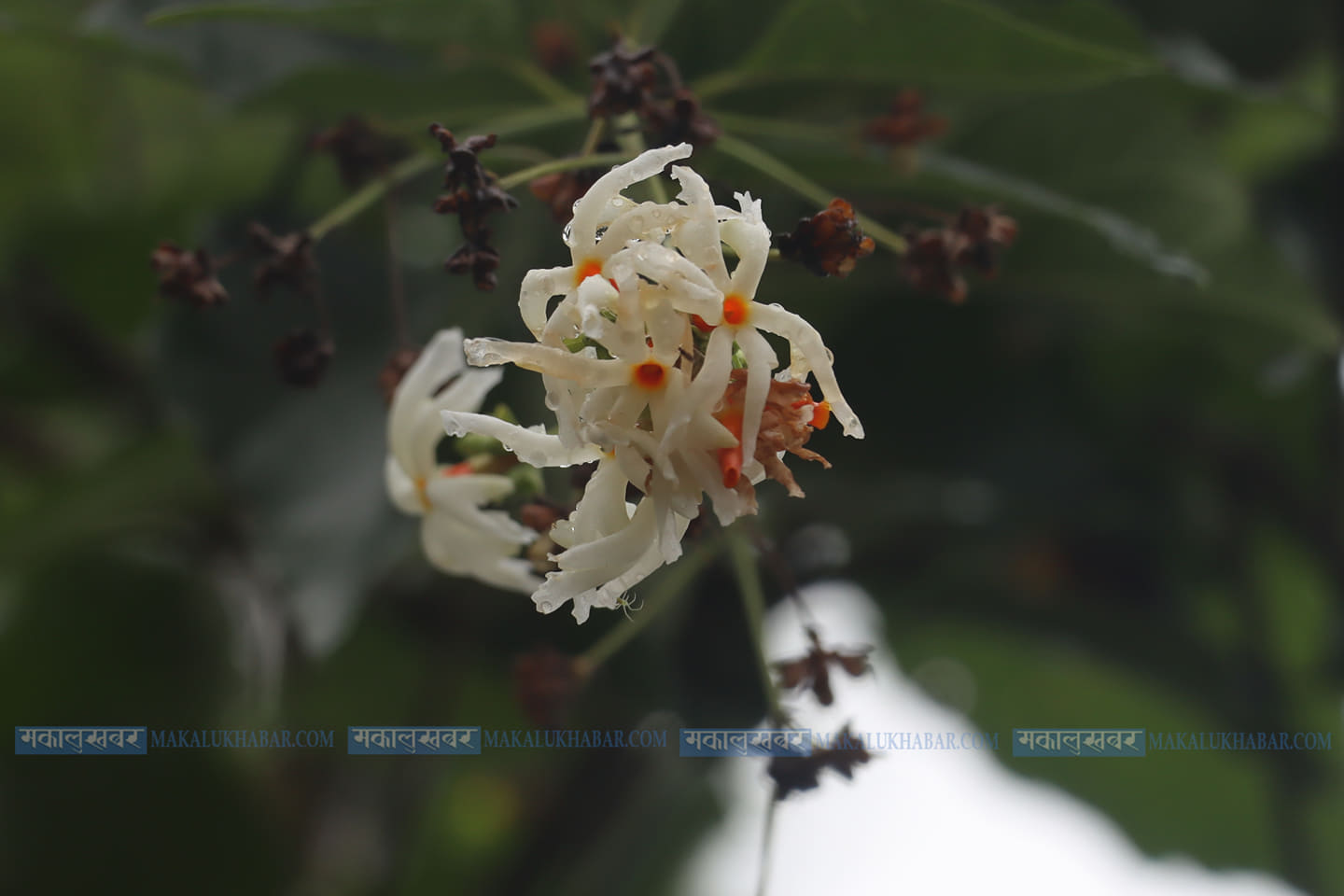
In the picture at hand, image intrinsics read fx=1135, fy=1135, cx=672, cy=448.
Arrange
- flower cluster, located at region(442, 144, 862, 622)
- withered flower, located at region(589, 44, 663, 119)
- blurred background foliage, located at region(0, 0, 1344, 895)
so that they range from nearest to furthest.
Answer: flower cluster, located at region(442, 144, 862, 622) → withered flower, located at region(589, 44, 663, 119) → blurred background foliage, located at region(0, 0, 1344, 895)

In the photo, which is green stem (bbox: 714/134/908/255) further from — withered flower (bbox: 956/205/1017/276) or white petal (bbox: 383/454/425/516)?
white petal (bbox: 383/454/425/516)

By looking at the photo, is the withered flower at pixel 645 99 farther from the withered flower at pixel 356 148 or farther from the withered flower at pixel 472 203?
the withered flower at pixel 356 148

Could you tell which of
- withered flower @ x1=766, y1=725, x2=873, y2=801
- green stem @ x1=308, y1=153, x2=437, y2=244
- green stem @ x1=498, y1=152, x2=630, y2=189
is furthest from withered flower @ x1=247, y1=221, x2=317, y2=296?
→ withered flower @ x1=766, y1=725, x2=873, y2=801

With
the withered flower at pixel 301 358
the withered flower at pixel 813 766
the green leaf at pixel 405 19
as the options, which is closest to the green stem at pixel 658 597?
the withered flower at pixel 813 766

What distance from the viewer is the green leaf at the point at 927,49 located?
578 millimetres

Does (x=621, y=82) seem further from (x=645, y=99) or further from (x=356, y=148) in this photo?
(x=356, y=148)

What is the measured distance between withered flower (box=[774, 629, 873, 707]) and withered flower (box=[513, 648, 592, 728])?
0.42 ft

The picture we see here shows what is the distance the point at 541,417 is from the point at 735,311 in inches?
13.3

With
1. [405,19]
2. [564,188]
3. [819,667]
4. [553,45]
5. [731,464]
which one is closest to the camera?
[731,464]

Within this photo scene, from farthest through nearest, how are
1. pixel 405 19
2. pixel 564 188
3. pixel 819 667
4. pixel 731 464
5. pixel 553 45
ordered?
1. pixel 553 45
2. pixel 405 19
3. pixel 819 667
4. pixel 564 188
5. pixel 731 464

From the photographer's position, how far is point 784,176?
62 cm

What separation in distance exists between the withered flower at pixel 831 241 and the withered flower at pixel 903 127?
11.4 inches

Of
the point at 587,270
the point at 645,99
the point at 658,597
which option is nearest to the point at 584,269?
the point at 587,270

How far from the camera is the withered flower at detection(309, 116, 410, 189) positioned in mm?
648
